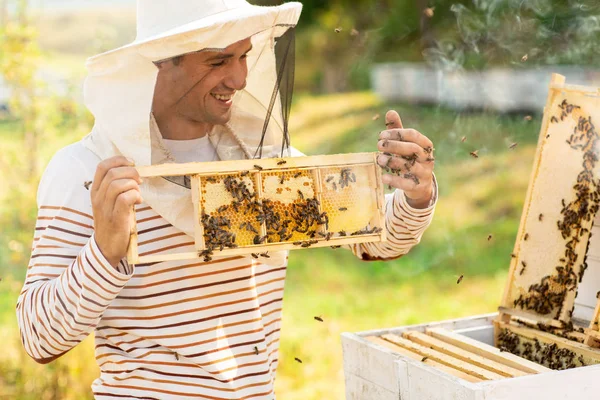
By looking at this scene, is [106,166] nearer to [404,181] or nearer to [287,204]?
[287,204]

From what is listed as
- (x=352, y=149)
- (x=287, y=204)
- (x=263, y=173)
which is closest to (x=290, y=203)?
(x=287, y=204)

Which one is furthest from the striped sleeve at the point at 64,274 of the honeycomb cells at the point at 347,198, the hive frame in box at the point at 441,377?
the hive frame in box at the point at 441,377

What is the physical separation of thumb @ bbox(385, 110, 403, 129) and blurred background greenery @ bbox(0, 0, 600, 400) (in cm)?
51

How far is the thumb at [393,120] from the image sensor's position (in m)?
2.56

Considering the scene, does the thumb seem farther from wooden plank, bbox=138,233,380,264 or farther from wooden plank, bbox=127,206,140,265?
wooden plank, bbox=127,206,140,265

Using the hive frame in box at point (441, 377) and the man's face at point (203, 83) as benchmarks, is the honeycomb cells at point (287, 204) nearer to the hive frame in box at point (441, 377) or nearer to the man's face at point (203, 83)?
the man's face at point (203, 83)

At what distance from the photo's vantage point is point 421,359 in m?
2.65

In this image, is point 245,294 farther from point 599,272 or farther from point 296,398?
point 296,398

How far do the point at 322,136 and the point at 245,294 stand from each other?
11063mm

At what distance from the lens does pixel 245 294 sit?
104 inches

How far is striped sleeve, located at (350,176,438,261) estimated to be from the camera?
107 inches

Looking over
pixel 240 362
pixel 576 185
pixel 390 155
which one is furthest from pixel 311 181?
pixel 576 185

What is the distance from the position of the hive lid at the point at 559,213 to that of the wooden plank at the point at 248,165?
994mm

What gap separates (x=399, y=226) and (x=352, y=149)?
936cm
